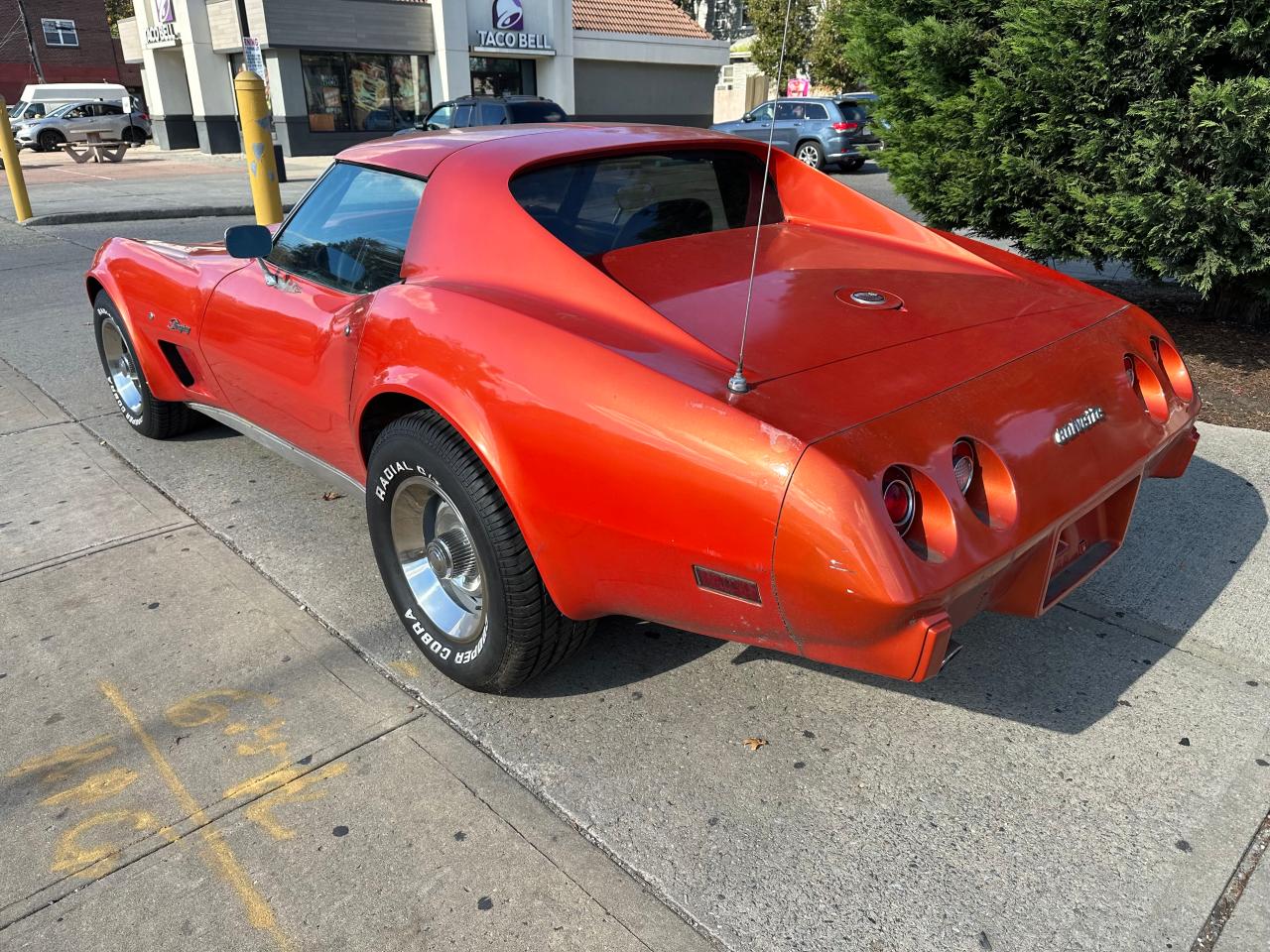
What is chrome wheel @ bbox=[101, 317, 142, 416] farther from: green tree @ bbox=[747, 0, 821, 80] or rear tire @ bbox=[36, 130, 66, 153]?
rear tire @ bbox=[36, 130, 66, 153]

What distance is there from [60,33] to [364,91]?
107 feet

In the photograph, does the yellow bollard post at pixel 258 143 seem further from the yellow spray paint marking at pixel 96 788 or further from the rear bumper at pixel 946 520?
the rear bumper at pixel 946 520

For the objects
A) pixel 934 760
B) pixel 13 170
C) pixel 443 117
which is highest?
pixel 443 117

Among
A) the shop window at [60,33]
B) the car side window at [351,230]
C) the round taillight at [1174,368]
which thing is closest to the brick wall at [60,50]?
the shop window at [60,33]

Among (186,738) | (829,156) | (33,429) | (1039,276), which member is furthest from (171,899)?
(829,156)

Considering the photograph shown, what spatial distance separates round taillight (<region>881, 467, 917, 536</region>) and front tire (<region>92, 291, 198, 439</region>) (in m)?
3.66

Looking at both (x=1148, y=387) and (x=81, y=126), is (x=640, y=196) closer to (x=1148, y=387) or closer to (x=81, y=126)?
(x=1148, y=387)

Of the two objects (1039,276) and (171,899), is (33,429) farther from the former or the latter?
(1039,276)

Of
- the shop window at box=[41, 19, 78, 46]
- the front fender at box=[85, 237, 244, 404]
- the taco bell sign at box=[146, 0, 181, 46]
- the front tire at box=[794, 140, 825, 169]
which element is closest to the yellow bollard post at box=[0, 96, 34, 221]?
the front fender at box=[85, 237, 244, 404]

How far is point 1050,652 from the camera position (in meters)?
2.96

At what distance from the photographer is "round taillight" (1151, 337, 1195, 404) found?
2937 millimetres

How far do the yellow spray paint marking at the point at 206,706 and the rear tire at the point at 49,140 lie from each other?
3150 cm

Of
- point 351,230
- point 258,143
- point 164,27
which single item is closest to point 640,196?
point 351,230

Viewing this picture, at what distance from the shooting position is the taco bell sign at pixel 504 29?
24.9 metres
